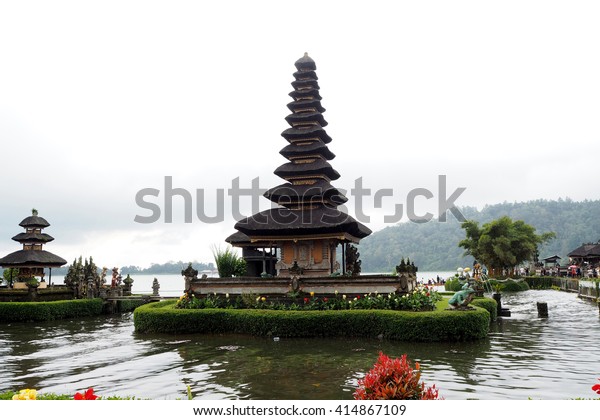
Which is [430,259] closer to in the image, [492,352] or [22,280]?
[22,280]

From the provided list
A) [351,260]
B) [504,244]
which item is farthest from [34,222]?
[504,244]

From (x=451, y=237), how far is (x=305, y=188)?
5645 inches

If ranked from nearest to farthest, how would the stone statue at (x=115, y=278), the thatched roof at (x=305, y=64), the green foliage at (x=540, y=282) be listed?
the thatched roof at (x=305, y=64) → the stone statue at (x=115, y=278) → the green foliage at (x=540, y=282)

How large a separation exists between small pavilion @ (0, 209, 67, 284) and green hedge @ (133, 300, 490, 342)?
20.4 m

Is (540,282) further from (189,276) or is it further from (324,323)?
(189,276)

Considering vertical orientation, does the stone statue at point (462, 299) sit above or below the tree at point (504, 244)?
below

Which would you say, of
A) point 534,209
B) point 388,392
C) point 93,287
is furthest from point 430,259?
point 388,392

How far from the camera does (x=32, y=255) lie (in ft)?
128

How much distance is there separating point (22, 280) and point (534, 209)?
167m

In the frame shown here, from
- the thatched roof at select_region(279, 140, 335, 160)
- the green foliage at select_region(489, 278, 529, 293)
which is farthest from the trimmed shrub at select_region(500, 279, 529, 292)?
the thatched roof at select_region(279, 140, 335, 160)

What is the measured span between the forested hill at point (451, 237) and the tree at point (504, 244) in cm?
7794

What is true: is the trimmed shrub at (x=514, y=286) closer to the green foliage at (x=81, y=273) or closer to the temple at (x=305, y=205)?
the temple at (x=305, y=205)

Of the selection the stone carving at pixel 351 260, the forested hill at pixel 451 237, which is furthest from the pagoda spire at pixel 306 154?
the forested hill at pixel 451 237

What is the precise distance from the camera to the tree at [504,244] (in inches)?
2441
